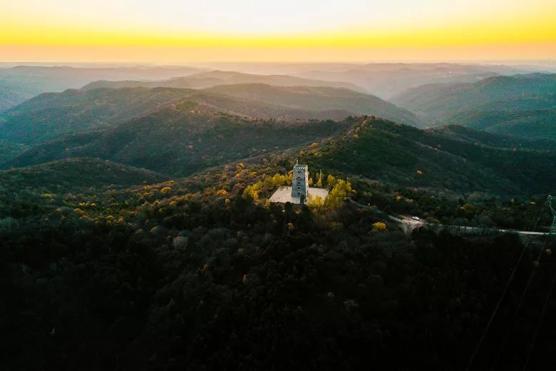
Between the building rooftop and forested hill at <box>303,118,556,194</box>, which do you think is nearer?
the building rooftop

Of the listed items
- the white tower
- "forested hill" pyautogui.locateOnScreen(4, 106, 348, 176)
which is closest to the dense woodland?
the white tower

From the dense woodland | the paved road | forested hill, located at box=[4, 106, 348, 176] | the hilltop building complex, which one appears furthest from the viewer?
forested hill, located at box=[4, 106, 348, 176]

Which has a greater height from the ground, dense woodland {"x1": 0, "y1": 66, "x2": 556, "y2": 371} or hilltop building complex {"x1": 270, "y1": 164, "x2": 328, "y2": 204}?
hilltop building complex {"x1": 270, "y1": 164, "x2": 328, "y2": 204}

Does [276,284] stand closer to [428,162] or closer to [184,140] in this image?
[428,162]

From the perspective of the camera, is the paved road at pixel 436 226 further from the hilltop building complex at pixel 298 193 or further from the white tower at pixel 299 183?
the white tower at pixel 299 183

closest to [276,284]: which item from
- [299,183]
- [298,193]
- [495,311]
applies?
[298,193]

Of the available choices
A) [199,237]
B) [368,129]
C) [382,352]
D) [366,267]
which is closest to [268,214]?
[199,237]

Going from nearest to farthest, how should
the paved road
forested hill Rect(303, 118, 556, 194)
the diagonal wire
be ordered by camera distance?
the diagonal wire, the paved road, forested hill Rect(303, 118, 556, 194)

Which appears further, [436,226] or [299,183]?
[299,183]

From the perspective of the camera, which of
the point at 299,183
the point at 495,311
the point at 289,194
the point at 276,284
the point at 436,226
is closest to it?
the point at 495,311

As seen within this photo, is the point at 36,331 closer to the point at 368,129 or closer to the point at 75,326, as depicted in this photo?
the point at 75,326

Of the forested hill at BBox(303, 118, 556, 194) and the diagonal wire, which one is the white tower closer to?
the forested hill at BBox(303, 118, 556, 194)
